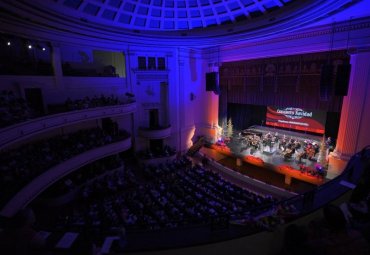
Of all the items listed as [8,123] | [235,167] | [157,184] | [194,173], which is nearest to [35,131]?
[8,123]

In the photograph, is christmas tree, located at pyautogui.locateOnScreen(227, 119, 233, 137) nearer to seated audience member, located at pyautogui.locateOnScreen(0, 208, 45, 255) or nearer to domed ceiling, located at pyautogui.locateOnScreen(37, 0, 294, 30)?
domed ceiling, located at pyautogui.locateOnScreen(37, 0, 294, 30)

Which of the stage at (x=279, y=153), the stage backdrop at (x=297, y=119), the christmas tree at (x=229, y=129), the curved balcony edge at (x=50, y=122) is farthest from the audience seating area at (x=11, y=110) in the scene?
the stage backdrop at (x=297, y=119)

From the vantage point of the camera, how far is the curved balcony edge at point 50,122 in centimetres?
679

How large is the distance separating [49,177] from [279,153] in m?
13.8

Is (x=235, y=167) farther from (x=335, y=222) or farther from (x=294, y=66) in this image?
(x=335, y=222)

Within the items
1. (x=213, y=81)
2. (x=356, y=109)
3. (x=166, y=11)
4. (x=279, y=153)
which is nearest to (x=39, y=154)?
(x=166, y=11)

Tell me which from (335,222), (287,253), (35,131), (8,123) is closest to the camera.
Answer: (335,222)

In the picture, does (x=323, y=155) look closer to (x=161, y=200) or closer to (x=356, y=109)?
(x=356, y=109)

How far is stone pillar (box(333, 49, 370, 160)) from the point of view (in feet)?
34.5

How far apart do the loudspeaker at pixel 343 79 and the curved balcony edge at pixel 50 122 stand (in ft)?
39.0

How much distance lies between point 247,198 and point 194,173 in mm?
4189

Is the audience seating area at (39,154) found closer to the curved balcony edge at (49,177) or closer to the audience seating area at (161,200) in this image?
the curved balcony edge at (49,177)

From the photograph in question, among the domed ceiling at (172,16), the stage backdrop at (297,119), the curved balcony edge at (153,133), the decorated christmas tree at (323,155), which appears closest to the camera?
the domed ceiling at (172,16)

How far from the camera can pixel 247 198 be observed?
32.2 ft
